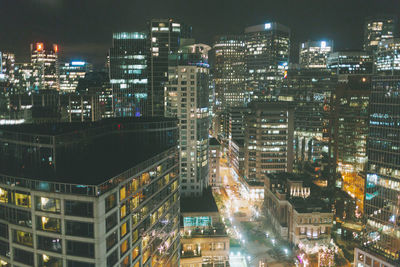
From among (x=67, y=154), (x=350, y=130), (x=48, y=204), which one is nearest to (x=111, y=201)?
(x=48, y=204)

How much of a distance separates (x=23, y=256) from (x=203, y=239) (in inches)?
1699

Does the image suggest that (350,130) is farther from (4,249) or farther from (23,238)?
(4,249)

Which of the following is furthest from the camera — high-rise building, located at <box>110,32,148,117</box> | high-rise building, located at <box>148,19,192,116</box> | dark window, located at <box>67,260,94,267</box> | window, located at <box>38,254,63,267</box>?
high-rise building, located at <box>110,32,148,117</box>

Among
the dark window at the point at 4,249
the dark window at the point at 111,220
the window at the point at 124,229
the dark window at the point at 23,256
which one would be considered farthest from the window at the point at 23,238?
the window at the point at 124,229

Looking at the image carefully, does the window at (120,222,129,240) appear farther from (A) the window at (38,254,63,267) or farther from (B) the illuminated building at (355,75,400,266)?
(B) the illuminated building at (355,75,400,266)

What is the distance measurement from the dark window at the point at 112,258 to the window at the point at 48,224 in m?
6.10

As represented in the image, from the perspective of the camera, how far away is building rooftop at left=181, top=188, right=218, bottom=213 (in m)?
87.2

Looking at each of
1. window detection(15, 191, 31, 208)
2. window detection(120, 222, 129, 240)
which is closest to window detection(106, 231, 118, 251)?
window detection(120, 222, 129, 240)

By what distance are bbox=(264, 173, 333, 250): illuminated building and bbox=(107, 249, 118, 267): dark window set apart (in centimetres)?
5675

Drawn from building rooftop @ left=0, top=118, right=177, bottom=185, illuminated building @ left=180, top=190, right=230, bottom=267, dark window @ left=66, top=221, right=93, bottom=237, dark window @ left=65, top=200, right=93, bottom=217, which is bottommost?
illuminated building @ left=180, top=190, right=230, bottom=267

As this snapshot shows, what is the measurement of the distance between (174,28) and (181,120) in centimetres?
5091

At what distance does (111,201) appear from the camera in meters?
37.0

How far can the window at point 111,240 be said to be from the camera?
119 ft

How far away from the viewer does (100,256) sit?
115 feet
